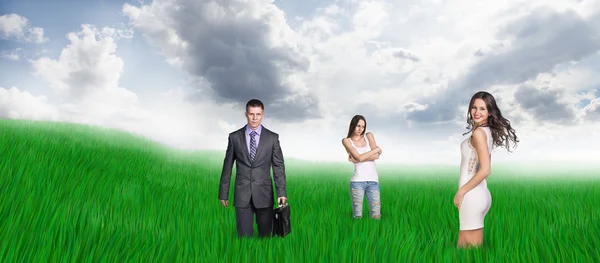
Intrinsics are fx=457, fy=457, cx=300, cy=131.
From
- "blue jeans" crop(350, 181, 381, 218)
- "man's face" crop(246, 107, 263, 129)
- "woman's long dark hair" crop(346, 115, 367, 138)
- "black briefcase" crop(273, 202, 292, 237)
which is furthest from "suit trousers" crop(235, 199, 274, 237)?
"woman's long dark hair" crop(346, 115, 367, 138)

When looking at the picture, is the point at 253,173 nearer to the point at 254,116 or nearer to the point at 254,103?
the point at 254,116

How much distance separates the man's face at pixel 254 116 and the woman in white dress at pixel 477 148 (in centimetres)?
213

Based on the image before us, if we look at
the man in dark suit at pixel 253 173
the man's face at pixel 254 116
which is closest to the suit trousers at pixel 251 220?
the man in dark suit at pixel 253 173

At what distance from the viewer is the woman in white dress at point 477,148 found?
405 centimetres

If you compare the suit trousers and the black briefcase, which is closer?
the black briefcase

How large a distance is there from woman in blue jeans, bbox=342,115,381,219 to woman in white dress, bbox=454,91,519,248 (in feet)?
8.55

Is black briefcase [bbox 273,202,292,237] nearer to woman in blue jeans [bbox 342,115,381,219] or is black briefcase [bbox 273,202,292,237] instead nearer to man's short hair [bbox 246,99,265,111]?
man's short hair [bbox 246,99,265,111]

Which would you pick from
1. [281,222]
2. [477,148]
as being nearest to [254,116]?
[281,222]

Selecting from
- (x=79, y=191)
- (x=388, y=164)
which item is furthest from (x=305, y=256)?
(x=388, y=164)

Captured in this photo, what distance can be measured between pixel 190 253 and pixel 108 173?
4.82 metres

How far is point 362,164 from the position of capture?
22.5 ft

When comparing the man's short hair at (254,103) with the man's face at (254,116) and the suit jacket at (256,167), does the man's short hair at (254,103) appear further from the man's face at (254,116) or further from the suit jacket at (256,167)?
the suit jacket at (256,167)

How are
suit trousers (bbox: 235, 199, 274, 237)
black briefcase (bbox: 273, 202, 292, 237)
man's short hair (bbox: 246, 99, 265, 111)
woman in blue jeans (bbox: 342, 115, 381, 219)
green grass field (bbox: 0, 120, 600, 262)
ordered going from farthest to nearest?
woman in blue jeans (bbox: 342, 115, 381, 219), suit trousers (bbox: 235, 199, 274, 237), black briefcase (bbox: 273, 202, 292, 237), man's short hair (bbox: 246, 99, 265, 111), green grass field (bbox: 0, 120, 600, 262)

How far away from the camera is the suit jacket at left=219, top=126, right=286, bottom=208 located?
520cm
